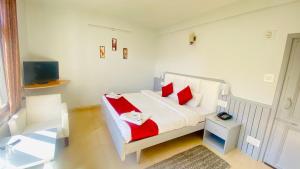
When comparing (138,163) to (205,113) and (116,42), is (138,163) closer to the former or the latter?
(205,113)

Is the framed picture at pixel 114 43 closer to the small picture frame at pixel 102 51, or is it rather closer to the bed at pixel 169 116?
the small picture frame at pixel 102 51

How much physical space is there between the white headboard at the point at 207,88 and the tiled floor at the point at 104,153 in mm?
678

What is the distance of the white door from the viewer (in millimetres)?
1884

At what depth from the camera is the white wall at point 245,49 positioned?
6.67 feet

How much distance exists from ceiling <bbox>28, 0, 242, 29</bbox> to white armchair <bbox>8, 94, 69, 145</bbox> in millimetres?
2068

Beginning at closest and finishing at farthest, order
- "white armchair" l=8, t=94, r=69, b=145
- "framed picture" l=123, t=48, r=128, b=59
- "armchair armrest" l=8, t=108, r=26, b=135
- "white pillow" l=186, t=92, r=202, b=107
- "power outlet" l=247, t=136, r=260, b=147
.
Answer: "armchair armrest" l=8, t=108, r=26, b=135
"white armchair" l=8, t=94, r=69, b=145
"power outlet" l=247, t=136, r=260, b=147
"white pillow" l=186, t=92, r=202, b=107
"framed picture" l=123, t=48, r=128, b=59

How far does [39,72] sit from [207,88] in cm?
357

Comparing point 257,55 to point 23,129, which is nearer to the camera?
point 23,129

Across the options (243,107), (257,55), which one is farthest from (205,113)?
(257,55)

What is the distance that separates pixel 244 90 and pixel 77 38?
155 inches

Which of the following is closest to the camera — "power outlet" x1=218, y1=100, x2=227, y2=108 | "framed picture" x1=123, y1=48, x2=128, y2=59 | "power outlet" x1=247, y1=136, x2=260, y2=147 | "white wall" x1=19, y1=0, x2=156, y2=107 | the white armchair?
the white armchair

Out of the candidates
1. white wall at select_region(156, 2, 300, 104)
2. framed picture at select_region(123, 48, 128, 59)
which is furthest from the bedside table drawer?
framed picture at select_region(123, 48, 128, 59)

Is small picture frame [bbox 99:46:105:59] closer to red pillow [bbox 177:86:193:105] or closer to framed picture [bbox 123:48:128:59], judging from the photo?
framed picture [bbox 123:48:128:59]

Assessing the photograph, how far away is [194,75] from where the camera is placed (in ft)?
11.4
